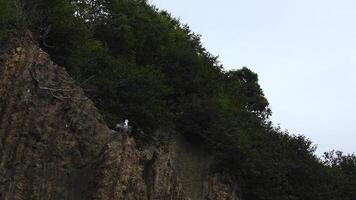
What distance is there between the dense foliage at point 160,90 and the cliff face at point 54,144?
4.77ft

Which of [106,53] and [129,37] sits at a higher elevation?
[129,37]

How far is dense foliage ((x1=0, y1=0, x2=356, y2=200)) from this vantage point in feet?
75.0

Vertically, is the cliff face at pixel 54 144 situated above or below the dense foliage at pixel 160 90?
below

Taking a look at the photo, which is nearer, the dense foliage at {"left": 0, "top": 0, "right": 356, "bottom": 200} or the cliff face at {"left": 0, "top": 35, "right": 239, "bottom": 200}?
the cliff face at {"left": 0, "top": 35, "right": 239, "bottom": 200}

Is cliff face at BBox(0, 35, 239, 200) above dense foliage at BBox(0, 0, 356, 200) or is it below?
below

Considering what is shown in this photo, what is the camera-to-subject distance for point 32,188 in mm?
16719

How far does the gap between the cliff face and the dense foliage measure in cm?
145

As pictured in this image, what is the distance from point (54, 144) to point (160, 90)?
30.2ft

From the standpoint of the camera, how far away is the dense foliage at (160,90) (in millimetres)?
22859

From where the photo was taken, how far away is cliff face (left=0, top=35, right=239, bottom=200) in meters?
16.8

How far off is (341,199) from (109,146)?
66.8 feet

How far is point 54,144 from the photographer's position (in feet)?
58.5

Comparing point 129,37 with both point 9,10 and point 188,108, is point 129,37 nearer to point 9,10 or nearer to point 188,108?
point 188,108


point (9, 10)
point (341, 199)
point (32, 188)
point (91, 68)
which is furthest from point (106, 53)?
point (341, 199)
